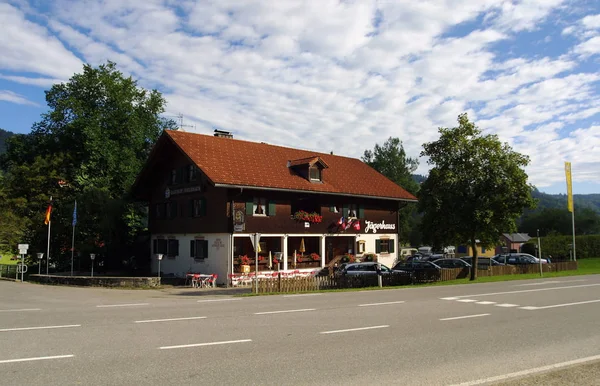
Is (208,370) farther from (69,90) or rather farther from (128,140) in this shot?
(69,90)

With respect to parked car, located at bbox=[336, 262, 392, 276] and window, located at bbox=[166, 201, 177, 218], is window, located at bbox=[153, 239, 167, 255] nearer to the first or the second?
window, located at bbox=[166, 201, 177, 218]

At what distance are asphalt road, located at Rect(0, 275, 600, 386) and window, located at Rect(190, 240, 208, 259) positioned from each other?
50.5 feet

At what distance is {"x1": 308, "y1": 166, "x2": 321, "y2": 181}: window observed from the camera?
118 feet

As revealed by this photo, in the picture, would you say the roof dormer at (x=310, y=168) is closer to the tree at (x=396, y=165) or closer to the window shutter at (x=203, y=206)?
A: the window shutter at (x=203, y=206)

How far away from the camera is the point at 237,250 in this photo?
3334 cm

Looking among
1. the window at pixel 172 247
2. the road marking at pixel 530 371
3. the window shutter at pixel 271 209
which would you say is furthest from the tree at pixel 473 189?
the road marking at pixel 530 371

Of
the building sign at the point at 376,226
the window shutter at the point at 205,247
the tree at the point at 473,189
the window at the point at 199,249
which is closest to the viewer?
the tree at the point at 473,189

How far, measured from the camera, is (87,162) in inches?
1576

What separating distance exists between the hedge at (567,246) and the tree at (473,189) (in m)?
36.4

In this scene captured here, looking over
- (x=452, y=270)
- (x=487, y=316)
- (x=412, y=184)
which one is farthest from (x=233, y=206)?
(x=412, y=184)

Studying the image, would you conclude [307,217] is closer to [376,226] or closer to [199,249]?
[199,249]

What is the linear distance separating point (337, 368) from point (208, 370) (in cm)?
202

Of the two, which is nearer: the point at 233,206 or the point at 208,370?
the point at 208,370

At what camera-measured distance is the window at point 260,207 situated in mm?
32062
